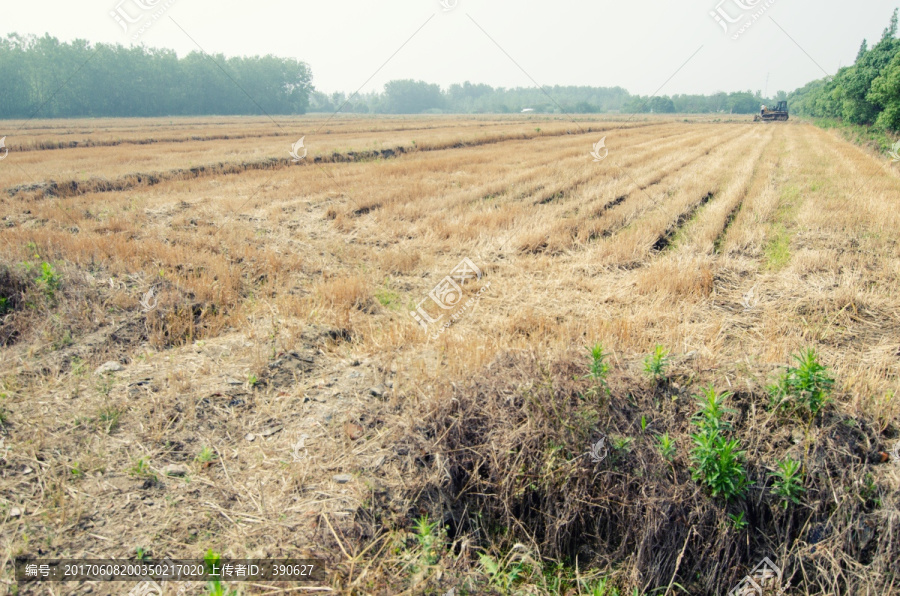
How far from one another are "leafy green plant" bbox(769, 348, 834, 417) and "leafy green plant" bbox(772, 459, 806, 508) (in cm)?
46

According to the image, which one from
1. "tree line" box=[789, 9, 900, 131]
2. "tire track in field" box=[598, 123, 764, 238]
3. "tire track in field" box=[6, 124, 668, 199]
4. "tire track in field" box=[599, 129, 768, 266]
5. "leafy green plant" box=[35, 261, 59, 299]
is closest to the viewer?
"leafy green plant" box=[35, 261, 59, 299]

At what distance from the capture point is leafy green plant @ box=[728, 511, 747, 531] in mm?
3376

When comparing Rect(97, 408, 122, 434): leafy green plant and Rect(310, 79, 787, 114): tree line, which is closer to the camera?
Rect(97, 408, 122, 434): leafy green plant

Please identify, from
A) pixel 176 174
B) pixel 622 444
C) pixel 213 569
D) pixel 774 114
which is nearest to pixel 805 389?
pixel 622 444

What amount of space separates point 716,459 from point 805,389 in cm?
90

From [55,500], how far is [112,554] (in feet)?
2.32

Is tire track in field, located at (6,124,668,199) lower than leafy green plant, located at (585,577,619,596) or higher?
higher

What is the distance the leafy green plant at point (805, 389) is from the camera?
357 cm

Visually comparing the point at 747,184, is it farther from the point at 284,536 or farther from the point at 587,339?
the point at 284,536

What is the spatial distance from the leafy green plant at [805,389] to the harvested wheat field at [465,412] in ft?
0.06

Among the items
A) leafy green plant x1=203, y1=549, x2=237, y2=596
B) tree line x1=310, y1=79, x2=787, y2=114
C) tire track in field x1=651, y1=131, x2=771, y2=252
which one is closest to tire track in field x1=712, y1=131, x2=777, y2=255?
tire track in field x1=651, y1=131, x2=771, y2=252

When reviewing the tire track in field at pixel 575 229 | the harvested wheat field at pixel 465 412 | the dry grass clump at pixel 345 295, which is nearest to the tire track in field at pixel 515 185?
the tire track in field at pixel 575 229

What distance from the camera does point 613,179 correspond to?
50.8 feet

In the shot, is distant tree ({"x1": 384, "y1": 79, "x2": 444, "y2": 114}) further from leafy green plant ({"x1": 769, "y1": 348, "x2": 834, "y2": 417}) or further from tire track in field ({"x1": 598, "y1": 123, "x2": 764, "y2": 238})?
leafy green plant ({"x1": 769, "y1": 348, "x2": 834, "y2": 417})
